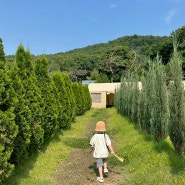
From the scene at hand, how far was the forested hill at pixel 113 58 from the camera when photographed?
5409 cm

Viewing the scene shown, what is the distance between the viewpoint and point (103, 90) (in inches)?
1537

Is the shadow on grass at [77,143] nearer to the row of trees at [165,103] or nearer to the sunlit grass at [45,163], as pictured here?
the sunlit grass at [45,163]

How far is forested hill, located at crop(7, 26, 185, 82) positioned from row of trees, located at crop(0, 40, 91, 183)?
39255 millimetres

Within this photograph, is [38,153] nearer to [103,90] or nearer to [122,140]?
[122,140]

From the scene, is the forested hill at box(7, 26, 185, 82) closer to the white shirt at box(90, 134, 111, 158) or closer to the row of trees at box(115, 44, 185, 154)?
the row of trees at box(115, 44, 185, 154)

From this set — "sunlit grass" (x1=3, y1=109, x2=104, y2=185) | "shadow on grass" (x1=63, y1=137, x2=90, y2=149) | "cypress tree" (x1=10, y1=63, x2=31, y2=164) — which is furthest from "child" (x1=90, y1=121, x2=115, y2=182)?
"shadow on grass" (x1=63, y1=137, x2=90, y2=149)

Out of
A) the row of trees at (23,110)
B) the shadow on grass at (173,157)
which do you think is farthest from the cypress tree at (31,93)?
the shadow on grass at (173,157)

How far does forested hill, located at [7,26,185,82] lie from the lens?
54094mm

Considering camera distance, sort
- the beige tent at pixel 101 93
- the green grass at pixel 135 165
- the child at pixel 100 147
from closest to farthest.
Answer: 1. the green grass at pixel 135 165
2. the child at pixel 100 147
3. the beige tent at pixel 101 93

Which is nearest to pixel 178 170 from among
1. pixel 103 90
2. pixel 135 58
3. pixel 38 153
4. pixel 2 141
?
pixel 2 141

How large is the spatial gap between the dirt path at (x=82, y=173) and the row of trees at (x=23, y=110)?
1.13 m

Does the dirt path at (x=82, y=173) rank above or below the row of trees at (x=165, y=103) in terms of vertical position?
below

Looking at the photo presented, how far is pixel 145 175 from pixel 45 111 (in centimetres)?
533

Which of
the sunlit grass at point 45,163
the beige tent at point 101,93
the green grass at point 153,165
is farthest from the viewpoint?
the beige tent at point 101,93
